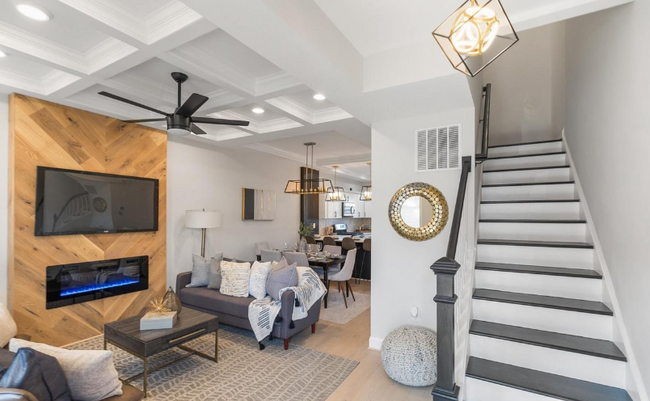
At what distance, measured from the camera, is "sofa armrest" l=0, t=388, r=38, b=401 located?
4.29 ft

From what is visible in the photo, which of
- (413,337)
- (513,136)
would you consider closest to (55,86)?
(413,337)

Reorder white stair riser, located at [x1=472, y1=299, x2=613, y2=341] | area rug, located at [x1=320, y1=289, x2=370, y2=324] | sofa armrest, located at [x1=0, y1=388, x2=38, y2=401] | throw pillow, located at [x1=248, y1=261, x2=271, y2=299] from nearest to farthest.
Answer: sofa armrest, located at [x1=0, y1=388, x2=38, y2=401] < white stair riser, located at [x1=472, y1=299, x2=613, y2=341] < throw pillow, located at [x1=248, y1=261, x2=271, y2=299] < area rug, located at [x1=320, y1=289, x2=370, y2=324]

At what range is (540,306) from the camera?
8.18ft

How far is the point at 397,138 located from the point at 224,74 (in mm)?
1902

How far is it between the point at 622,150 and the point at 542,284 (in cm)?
119

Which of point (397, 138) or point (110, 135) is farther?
point (110, 135)

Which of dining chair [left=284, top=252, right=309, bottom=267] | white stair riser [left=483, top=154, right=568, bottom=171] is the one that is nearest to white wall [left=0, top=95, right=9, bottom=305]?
dining chair [left=284, top=252, right=309, bottom=267]

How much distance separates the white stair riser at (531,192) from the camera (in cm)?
353

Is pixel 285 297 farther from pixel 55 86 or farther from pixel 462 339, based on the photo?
pixel 55 86

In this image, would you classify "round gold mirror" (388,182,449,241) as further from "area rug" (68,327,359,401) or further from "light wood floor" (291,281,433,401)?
"area rug" (68,327,359,401)

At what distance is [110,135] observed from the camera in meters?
4.20

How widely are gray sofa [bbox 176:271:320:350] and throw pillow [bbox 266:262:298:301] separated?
0.22 metres

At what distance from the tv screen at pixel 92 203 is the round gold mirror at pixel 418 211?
3384 mm

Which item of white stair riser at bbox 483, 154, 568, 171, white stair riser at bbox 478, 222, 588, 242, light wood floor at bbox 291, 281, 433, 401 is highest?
white stair riser at bbox 483, 154, 568, 171
